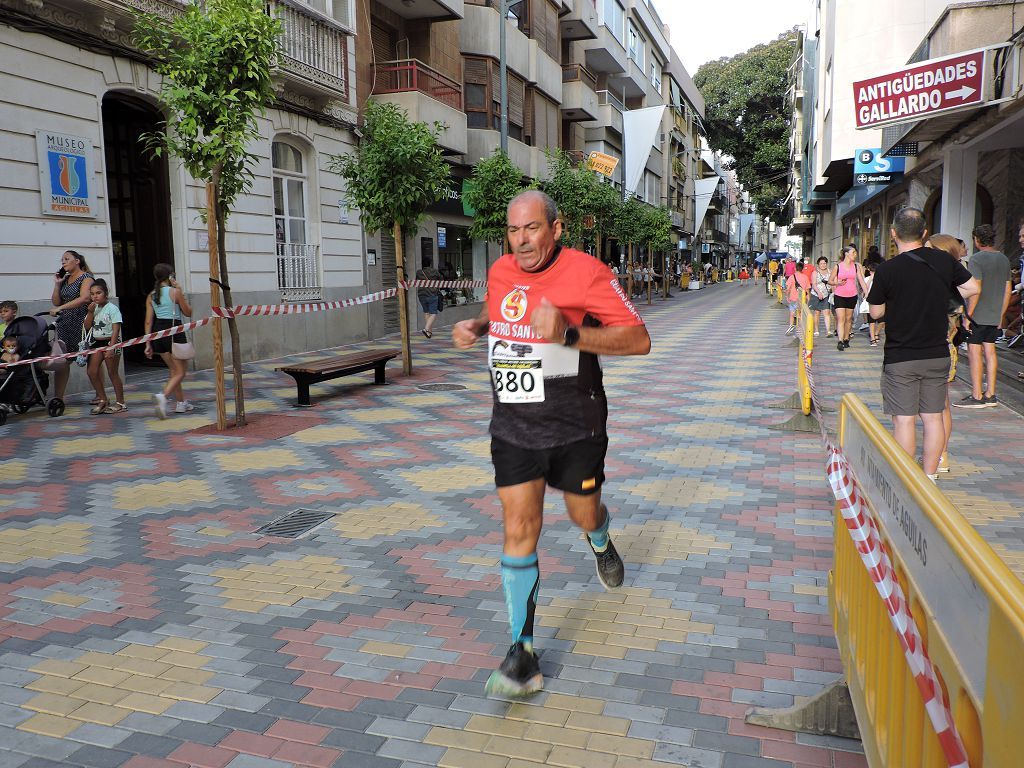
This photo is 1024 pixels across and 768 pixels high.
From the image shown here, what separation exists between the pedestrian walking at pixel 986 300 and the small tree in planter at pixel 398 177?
729 cm

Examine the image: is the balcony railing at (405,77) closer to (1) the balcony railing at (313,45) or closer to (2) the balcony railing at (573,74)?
(1) the balcony railing at (313,45)

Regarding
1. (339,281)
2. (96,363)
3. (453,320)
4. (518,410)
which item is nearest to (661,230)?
(453,320)

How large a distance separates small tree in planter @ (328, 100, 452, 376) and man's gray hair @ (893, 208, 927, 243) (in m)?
7.93

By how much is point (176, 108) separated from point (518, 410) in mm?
6457

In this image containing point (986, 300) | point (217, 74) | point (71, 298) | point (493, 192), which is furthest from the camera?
point (493, 192)

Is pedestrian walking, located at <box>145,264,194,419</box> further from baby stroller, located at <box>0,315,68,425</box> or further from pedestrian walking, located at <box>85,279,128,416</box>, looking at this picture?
baby stroller, located at <box>0,315,68,425</box>

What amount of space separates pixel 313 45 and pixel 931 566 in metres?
16.1

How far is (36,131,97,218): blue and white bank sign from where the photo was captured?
10297mm

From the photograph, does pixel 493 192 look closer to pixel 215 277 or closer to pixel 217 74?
pixel 215 277

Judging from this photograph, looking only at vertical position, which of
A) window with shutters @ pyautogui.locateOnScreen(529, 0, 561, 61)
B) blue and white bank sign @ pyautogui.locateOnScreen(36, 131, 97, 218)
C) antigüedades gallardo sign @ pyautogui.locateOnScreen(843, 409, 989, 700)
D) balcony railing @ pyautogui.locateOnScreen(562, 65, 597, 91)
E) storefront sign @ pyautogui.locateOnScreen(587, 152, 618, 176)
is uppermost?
window with shutters @ pyautogui.locateOnScreen(529, 0, 561, 61)

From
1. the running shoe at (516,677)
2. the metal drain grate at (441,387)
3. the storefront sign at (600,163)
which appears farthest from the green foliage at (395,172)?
the storefront sign at (600,163)

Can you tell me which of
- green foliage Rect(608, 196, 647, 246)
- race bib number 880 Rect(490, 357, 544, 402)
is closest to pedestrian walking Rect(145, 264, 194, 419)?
A: race bib number 880 Rect(490, 357, 544, 402)

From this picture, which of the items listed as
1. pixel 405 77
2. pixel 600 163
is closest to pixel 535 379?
pixel 405 77

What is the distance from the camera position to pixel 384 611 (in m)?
4.04
